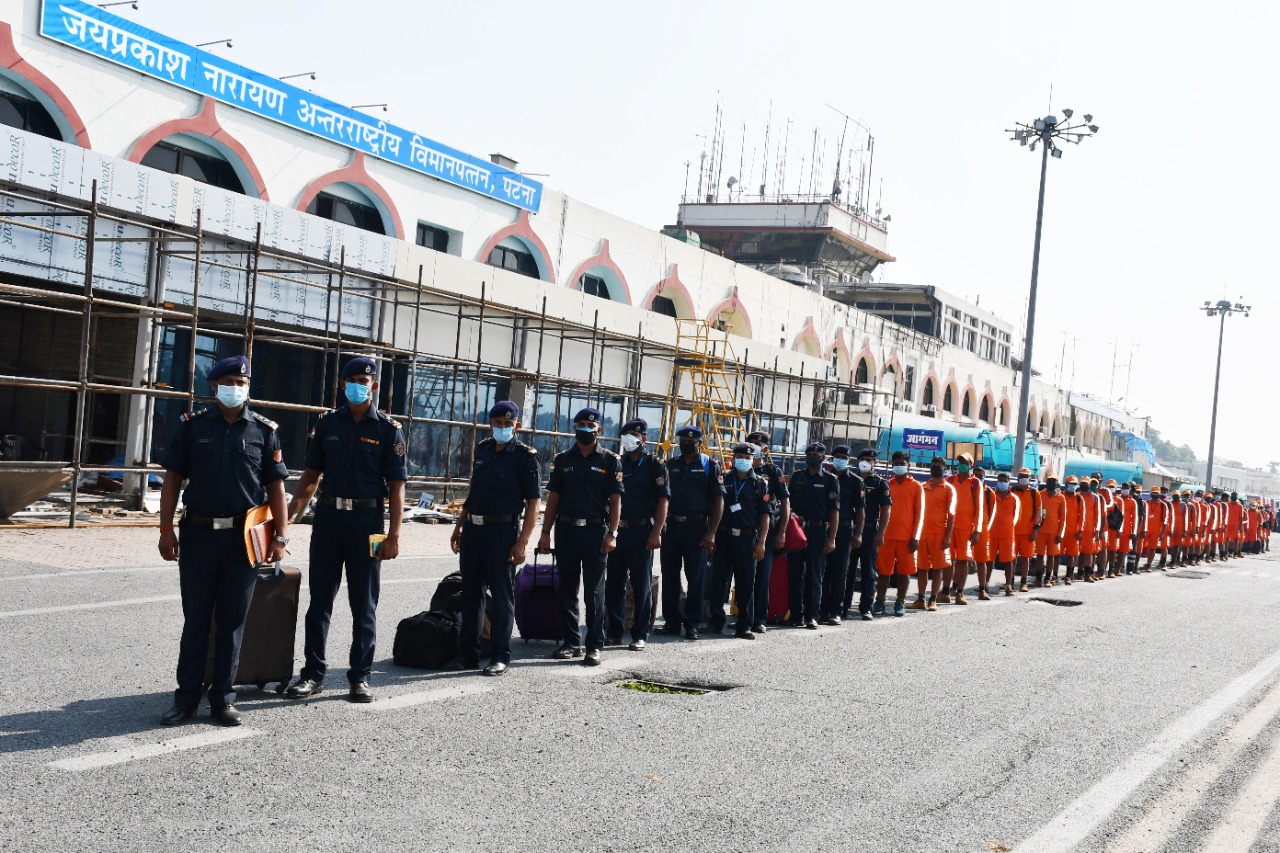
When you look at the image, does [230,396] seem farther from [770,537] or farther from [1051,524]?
[1051,524]

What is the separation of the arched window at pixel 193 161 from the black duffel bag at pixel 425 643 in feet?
43.1

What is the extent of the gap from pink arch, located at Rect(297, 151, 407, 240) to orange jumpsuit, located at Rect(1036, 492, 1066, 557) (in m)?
12.8

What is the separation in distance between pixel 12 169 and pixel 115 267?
2161 millimetres

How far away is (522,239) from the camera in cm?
2744

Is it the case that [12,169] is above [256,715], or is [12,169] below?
above

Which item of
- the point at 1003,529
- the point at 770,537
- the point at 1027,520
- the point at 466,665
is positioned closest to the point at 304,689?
the point at 466,665

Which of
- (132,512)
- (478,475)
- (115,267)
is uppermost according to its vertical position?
(115,267)

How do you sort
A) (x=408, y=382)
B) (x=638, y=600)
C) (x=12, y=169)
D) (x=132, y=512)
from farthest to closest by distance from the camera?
(x=408, y=382), (x=132, y=512), (x=12, y=169), (x=638, y=600)

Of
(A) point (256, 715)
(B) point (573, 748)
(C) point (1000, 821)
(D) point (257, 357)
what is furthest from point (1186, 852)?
(D) point (257, 357)

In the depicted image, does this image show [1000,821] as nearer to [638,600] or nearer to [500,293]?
[638,600]

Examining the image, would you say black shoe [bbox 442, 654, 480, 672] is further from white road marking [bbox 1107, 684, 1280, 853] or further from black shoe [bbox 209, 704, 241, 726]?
white road marking [bbox 1107, 684, 1280, 853]

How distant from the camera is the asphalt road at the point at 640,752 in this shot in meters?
5.00

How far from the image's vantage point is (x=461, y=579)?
8.55 metres

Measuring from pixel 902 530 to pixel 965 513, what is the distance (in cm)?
186
